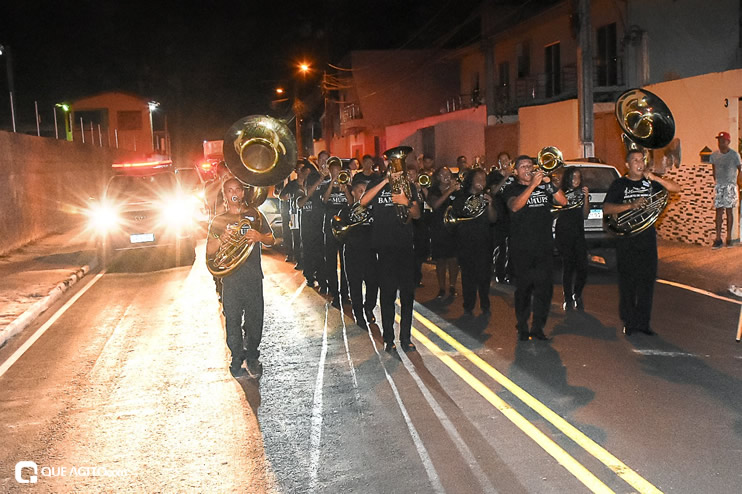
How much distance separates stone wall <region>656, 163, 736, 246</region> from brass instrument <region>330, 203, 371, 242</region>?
7.97 m

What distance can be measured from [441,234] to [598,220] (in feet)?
9.80

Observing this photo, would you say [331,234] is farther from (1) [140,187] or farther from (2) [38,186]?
(2) [38,186]

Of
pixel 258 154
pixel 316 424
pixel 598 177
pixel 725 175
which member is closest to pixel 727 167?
pixel 725 175

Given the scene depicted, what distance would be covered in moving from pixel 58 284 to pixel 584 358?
9204 millimetres

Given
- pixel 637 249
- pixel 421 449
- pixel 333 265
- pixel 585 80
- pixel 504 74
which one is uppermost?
pixel 504 74

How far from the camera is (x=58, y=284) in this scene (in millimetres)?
13977

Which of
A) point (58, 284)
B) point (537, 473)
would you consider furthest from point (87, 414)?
point (58, 284)

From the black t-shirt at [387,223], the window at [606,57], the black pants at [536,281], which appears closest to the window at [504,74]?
the window at [606,57]

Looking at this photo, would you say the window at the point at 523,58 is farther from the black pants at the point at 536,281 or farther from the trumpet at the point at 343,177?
the black pants at the point at 536,281

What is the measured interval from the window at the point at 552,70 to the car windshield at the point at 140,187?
60.2 feet

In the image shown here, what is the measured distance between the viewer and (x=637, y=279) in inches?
347

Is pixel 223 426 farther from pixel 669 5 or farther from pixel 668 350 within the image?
pixel 669 5

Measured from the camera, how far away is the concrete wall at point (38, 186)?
19.6 meters

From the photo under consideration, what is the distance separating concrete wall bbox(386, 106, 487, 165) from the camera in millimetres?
34281
